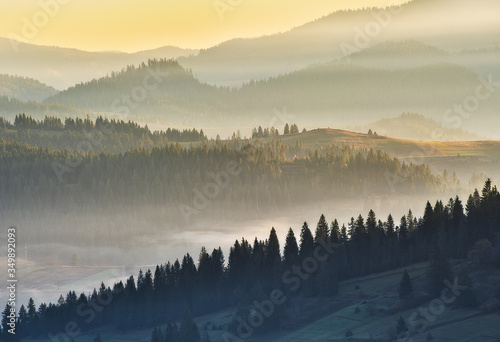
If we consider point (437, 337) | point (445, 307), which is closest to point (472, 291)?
point (445, 307)

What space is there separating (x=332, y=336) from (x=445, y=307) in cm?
2045

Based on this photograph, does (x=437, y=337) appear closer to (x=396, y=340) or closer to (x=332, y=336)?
(x=396, y=340)

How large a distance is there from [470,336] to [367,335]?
67.3ft

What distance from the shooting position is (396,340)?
188 metres

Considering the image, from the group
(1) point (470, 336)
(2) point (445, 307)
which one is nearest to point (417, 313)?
(2) point (445, 307)

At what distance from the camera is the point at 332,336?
199000 millimetres

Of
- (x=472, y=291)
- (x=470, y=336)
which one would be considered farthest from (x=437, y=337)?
(x=472, y=291)

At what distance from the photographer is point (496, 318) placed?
186m

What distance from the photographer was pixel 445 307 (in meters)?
198

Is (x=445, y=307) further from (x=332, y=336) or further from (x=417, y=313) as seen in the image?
(x=332, y=336)

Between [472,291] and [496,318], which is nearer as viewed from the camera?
[496,318]

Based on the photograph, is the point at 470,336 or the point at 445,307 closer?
the point at 470,336

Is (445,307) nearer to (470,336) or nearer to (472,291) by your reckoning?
(472,291)

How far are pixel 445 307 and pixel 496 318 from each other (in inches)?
546
